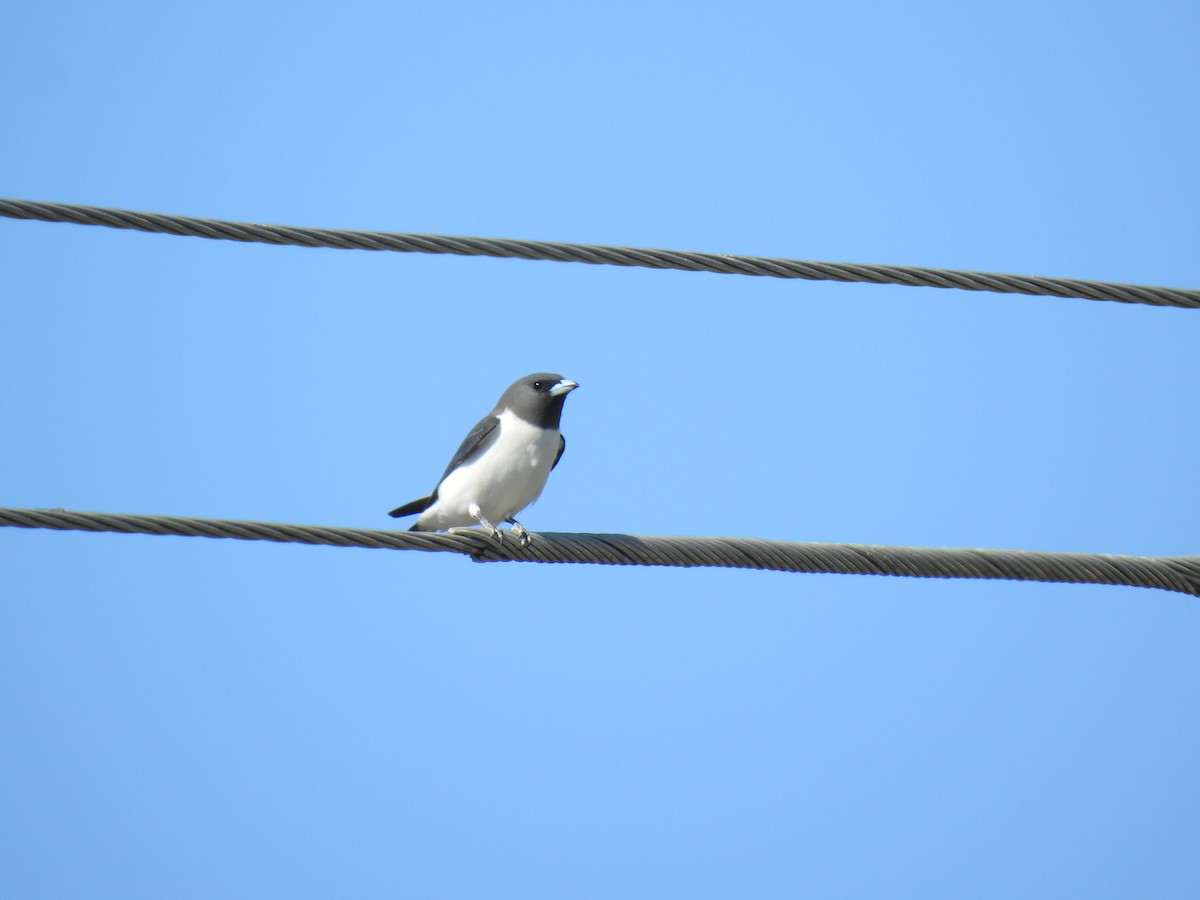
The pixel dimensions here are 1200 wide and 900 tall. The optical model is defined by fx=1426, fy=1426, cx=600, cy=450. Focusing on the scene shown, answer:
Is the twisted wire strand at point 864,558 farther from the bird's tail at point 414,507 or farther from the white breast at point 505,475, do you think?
the bird's tail at point 414,507

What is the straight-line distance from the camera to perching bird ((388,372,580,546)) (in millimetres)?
8305

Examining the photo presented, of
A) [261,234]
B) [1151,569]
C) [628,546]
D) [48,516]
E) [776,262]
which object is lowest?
[48,516]

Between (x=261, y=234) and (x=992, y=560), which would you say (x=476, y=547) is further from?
(x=992, y=560)

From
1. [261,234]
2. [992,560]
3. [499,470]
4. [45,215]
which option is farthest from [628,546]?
[499,470]

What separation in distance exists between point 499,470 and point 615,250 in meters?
3.38

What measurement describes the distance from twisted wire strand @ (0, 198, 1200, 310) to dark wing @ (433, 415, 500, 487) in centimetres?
359

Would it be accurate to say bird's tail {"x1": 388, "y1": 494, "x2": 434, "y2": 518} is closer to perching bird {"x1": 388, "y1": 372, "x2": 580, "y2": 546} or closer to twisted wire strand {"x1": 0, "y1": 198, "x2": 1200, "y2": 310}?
perching bird {"x1": 388, "y1": 372, "x2": 580, "y2": 546}

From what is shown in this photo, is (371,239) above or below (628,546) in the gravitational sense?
above

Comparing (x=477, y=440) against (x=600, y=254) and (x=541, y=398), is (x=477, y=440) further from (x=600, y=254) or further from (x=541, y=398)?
(x=600, y=254)

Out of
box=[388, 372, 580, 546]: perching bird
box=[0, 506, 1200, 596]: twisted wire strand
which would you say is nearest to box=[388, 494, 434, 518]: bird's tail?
box=[388, 372, 580, 546]: perching bird

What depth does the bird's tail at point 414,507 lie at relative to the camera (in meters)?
9.22

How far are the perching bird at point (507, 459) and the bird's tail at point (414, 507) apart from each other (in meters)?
0.33

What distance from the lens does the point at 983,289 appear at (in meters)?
5.14

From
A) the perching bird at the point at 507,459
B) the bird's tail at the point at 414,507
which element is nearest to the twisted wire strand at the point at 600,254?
the perching bird at the point at 507,459
